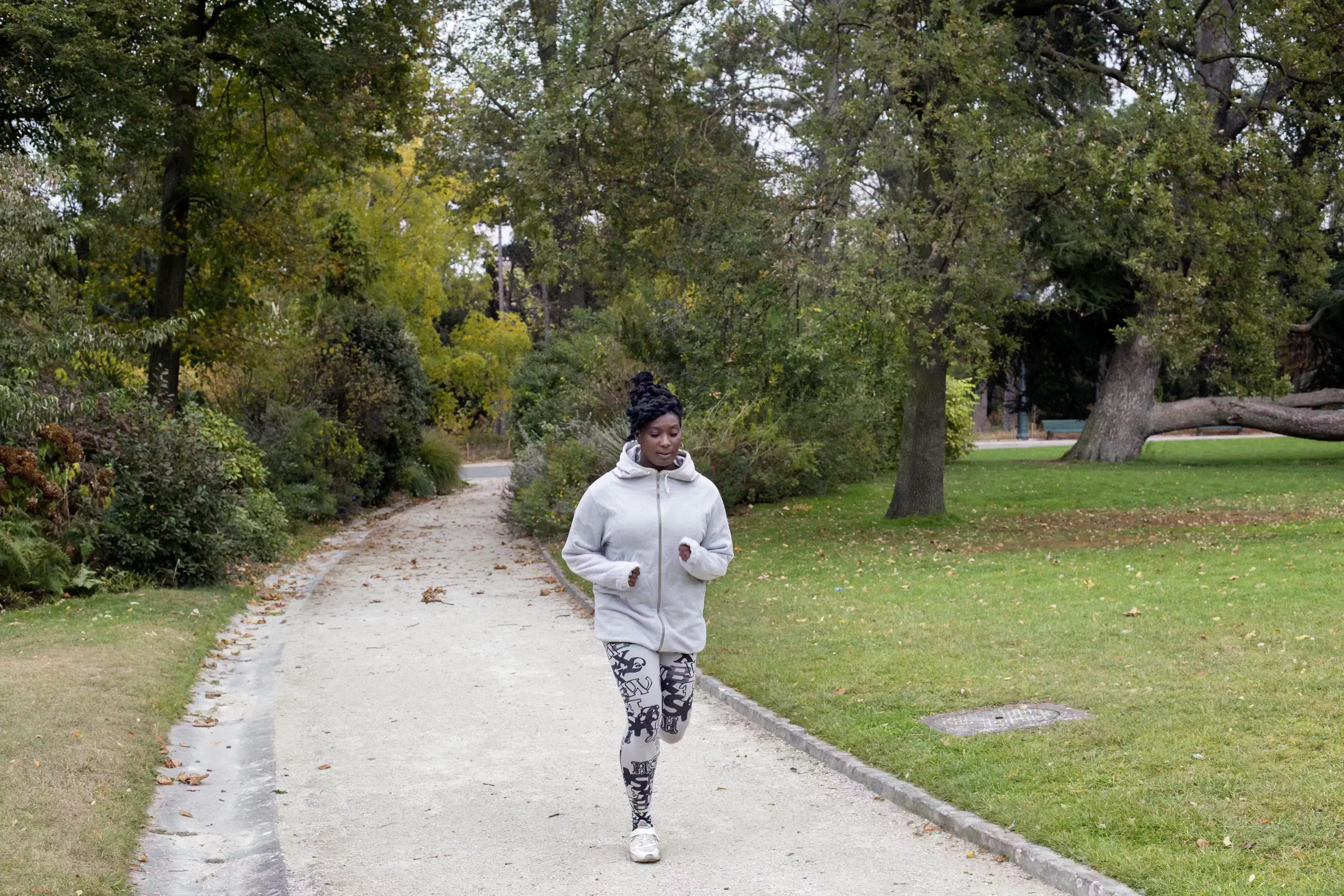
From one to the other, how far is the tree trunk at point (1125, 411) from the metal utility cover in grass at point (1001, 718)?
26.3m

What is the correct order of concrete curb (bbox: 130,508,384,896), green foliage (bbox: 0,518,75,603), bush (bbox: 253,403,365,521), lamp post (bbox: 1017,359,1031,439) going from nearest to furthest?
concrete curb (bbox: 130,508,384,896) → green foliage (bbox: 0,518,75,603) → bush (bbox: 253,403,365,521) → lamp post (bbox: 1017,359,1031,439)

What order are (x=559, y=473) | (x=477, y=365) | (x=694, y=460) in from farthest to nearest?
(x=477, y=365) < (x=559, y=473) < (x=694, y=460)

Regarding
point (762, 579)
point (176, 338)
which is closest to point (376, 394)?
point (176, 338)

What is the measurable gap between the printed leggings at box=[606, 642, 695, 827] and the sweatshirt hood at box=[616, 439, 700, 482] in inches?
29.4

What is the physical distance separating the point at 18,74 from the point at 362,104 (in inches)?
267

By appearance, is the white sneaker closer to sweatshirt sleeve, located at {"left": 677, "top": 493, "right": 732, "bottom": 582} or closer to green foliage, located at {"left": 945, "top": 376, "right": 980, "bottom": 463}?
sweatshirt sleeve, located at {"left": 677, "top": 493, "right": 732, "bottom": 582}

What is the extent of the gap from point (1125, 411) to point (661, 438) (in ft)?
96.2

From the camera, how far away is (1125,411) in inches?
1297

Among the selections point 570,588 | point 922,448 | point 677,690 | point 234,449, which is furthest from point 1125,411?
point 677,690

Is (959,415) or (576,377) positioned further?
(959,415)

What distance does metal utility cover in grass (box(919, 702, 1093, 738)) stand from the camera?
24.6 feet

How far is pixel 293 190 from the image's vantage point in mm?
23516

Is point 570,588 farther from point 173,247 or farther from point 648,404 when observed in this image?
point 173,247

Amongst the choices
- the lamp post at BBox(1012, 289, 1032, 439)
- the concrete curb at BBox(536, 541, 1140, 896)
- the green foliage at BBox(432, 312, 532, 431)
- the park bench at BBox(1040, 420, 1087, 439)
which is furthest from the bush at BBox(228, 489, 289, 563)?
the park bench at BBox(1040, 420, 1087, 439)
